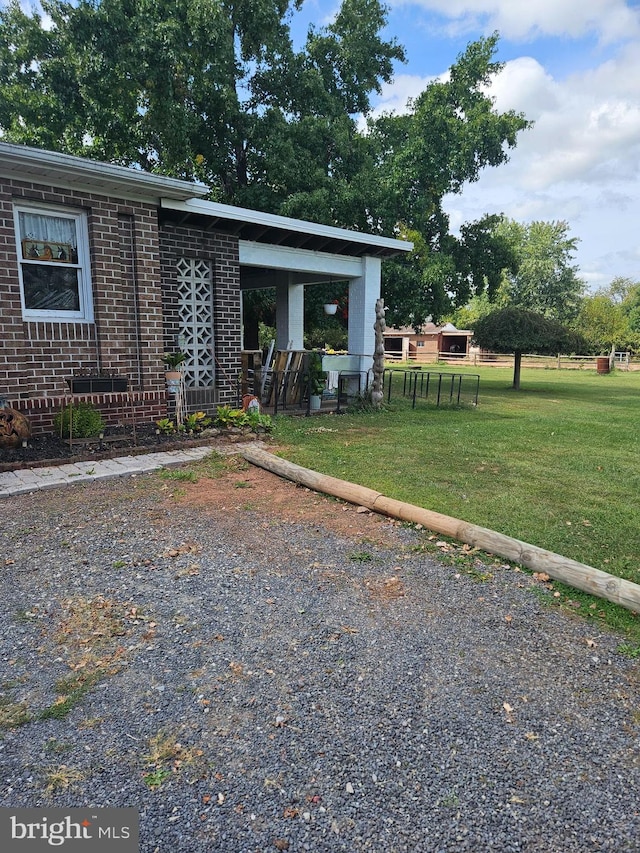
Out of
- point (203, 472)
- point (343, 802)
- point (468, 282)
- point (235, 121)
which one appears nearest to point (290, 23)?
point (235, 121)

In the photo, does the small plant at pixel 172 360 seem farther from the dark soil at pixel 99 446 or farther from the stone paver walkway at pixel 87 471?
the stone paver walkway at pixel 87 471

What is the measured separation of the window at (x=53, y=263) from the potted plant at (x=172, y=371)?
1.17 m

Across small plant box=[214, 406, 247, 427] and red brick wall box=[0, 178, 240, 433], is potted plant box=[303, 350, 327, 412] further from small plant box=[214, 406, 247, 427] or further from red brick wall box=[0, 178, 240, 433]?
red brick wall box=[0, 178, 240, 433]

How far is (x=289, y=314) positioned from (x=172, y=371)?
19.3 feet

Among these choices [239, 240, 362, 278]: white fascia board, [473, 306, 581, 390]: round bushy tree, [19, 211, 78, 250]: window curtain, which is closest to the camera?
[19, 211, 78, 250]: window curtain

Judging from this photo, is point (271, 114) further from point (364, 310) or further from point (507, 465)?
point (507, 465)

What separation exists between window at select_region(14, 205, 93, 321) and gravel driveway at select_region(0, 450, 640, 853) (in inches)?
148

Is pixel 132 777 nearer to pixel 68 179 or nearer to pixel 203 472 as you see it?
pixel 203 472

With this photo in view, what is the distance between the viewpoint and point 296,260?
9.43 m

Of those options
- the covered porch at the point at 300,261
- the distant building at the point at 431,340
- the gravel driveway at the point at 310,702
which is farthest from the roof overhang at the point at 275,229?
the distant building at the point at 431,340

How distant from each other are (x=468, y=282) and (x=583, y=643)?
17.0 m

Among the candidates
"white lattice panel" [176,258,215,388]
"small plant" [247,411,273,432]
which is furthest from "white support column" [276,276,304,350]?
"small plant" [247,411,273,432]

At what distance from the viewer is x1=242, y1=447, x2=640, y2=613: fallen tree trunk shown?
290cm

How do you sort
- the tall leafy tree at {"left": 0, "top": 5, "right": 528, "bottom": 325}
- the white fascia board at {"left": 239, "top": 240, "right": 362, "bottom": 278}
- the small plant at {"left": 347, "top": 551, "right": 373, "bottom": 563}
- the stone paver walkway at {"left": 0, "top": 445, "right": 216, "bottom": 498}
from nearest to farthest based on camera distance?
Answer: the small plant at {"left": 347, "top": 551, "right": 373, "bottom": 563}
the stone paver walkway at {"left": 0, "top": 445, "right": 216, "bottom": 498}
the white fascia board at {"left": 239, "top": 240, "right": 362, "bottom": 278}
the tall leafy tree at {"left": 0, "top": 5, "right": 528, "bottom": 325}
